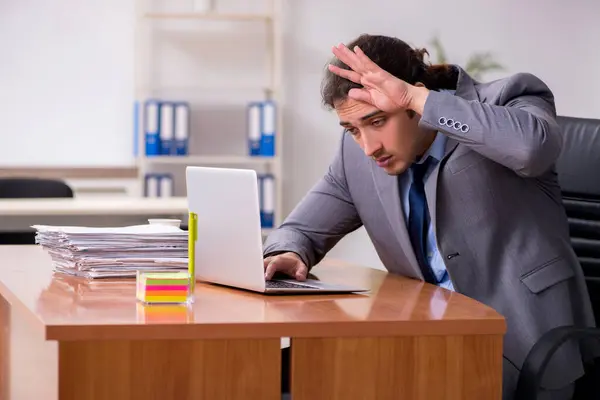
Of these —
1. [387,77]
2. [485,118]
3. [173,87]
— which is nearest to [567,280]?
[485,118]

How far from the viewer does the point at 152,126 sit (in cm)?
554

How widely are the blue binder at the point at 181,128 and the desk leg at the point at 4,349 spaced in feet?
11.5

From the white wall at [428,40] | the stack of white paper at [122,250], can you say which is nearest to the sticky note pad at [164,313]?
the stack of white paper at [122,250]

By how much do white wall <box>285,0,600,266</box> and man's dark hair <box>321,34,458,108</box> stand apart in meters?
3.96

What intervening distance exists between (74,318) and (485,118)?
2.87 feet

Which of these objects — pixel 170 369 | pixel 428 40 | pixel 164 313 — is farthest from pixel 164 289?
pixel 428 40

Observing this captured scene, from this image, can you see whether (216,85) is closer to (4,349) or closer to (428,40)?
(428,40)

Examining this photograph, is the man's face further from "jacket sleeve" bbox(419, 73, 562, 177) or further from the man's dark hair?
"jacket sleeve" bbox(419, 73, 562, 177)

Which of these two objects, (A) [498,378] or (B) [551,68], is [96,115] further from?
(A) [498,378]

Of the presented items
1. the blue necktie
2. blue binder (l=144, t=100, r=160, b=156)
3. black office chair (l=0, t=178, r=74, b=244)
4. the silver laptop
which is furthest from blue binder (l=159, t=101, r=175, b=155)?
the silver laptop

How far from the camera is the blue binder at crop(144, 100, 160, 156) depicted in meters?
5.51

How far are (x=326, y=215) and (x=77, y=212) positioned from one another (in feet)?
5.34

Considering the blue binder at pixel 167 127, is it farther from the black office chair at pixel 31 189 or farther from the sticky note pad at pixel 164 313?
the sticky note pad at pixel 164 313

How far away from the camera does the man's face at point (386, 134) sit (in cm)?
197
